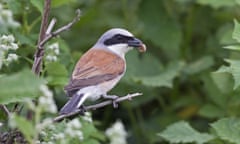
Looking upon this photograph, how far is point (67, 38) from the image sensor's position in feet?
23.5

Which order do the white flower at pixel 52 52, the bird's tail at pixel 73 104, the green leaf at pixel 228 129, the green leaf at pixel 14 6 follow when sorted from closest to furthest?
the white flower at pixel 52 52 → the bird's tail at pixel 73 104 → the green leaf at pixel 228 129 → the green leaf at pixel 14 6

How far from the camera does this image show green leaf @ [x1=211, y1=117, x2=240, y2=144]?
160 inches

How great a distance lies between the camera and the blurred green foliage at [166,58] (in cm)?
565

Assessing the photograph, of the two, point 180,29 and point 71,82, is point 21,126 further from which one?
point 180,29

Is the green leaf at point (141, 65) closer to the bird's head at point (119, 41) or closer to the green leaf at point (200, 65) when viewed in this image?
the green leaf at point (200, 65)

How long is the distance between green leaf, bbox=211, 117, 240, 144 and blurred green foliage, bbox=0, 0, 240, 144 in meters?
1.19

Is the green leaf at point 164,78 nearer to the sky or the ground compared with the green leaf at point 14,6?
nearer to the ground

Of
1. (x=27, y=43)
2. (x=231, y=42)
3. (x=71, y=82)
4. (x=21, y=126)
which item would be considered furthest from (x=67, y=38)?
(x=21, y=126)

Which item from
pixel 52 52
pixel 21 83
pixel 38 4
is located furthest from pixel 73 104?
pixel 21 83

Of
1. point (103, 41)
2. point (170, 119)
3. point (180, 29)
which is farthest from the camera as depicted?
point (180, 29)

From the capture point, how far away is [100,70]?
4168 mm

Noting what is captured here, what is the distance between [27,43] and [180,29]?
2.54 meters

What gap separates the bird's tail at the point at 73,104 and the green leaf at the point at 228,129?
0.88 meters

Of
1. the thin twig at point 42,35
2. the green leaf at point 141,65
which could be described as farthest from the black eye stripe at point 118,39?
the green leaf at point 141,65
